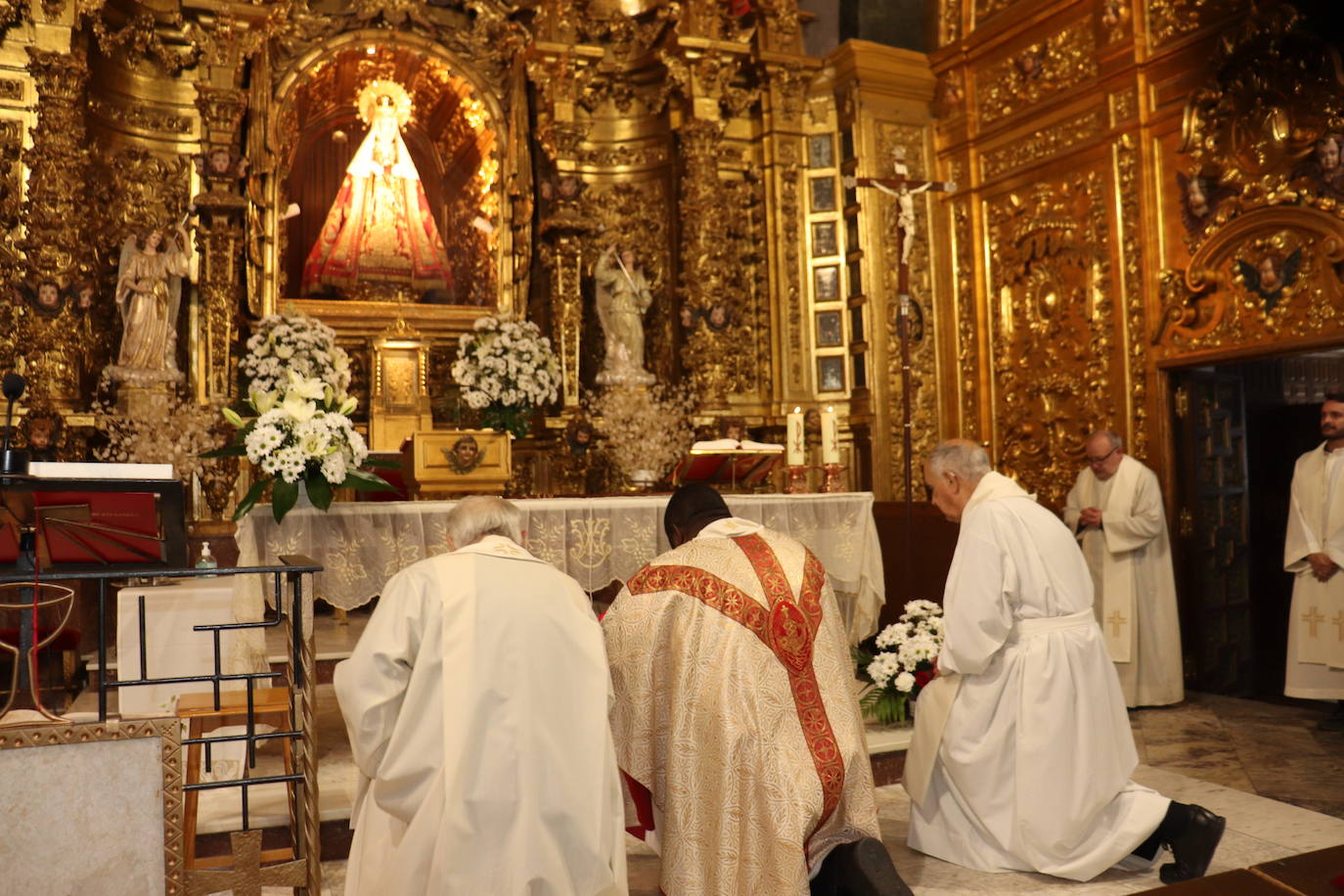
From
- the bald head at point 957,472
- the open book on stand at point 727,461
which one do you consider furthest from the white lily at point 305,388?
the bald head at point 957,472

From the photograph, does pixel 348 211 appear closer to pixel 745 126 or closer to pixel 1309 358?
pixel 745 126

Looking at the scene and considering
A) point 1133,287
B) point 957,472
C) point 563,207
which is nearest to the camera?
point 957,472

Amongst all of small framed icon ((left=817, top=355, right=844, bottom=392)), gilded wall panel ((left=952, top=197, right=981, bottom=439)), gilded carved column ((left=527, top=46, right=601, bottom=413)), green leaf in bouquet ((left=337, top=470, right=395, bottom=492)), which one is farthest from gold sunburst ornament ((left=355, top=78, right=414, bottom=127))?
green leaf in bouquet ((left=337, top=470, right=395, bottom=492))

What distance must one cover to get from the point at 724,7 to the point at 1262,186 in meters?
5.17

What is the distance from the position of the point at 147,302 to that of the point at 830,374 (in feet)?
19.6

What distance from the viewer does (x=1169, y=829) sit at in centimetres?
429

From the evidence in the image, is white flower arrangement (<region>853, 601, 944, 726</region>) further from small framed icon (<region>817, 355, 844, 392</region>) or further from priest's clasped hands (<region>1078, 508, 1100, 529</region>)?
small framed icon (<region>817, 355, 844, 392</region>)

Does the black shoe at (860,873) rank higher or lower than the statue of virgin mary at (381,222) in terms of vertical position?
lower

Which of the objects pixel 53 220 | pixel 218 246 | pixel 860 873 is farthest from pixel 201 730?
pixel 218 246

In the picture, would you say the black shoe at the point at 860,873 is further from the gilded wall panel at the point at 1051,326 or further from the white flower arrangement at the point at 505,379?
the gilded wall panel at the point at 1051,326

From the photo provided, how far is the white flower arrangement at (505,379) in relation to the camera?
8.09 m

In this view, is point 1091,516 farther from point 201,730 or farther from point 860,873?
point 201,730

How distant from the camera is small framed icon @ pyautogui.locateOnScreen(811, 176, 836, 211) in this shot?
1116 centimetres

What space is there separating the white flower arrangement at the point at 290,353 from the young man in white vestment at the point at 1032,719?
18.7ft
